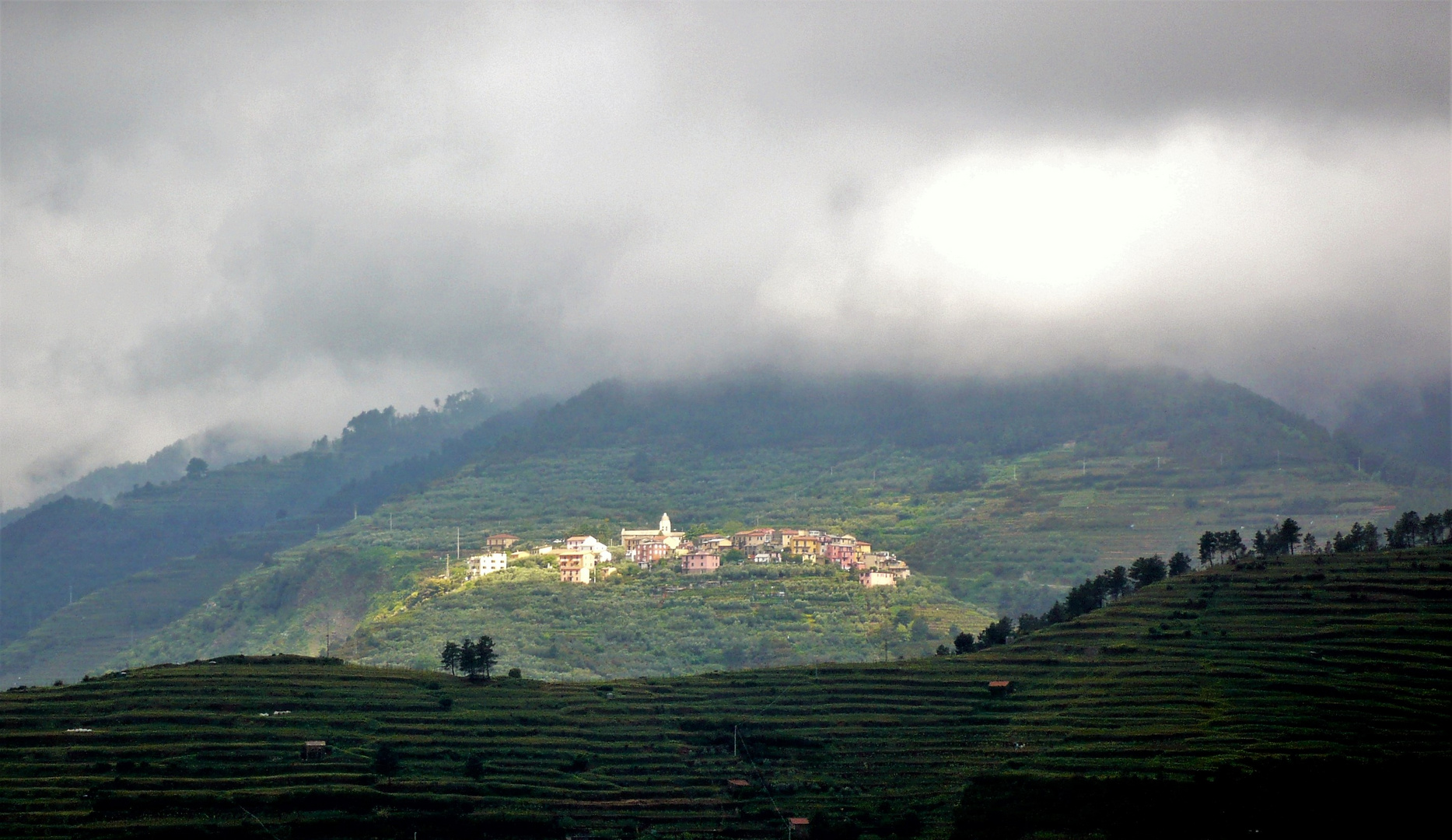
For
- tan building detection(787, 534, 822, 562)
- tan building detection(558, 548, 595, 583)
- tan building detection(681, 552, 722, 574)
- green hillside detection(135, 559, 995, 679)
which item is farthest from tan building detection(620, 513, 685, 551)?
tan building detection(787, 534, 822, 562)

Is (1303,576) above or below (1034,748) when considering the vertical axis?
above

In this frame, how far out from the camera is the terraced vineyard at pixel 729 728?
85250 millimetres

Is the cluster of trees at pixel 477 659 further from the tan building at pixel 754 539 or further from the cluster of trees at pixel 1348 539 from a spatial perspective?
the tan building at pixel 754 539

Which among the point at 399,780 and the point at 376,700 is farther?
the point at 376,700

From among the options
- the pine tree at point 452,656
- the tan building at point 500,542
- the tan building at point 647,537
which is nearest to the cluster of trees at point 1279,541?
the pine tree at point 452,656

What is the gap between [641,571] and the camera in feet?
602

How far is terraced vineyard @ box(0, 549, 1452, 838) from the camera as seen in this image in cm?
8525

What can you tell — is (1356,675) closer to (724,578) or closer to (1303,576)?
(1303,576)

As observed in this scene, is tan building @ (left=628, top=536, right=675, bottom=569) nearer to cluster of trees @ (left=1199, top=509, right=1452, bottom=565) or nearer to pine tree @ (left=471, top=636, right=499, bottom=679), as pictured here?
cluster of trees @ (left=1199, top=509, right=1452, bottom=565)

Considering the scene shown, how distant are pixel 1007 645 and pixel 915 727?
2029 centimetres

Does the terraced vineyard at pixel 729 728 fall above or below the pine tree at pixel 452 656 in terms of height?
below

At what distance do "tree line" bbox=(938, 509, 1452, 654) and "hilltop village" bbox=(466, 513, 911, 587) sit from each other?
1832 inches

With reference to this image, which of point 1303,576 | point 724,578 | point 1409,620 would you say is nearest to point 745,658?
point 724,578

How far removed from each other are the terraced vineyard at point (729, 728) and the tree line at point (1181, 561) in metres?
9.54
